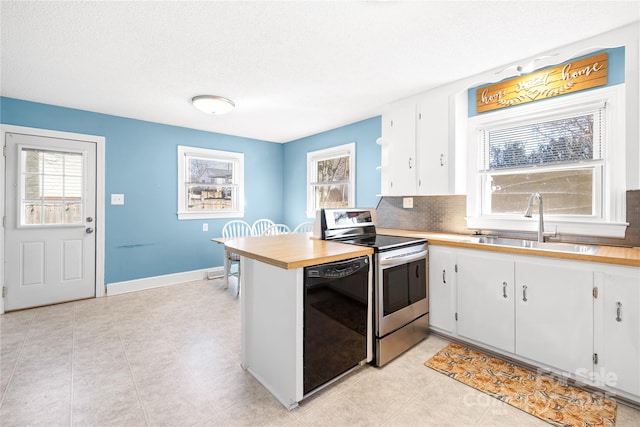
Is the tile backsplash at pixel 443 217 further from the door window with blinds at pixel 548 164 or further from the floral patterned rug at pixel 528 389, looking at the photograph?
the floral patterned rug at pixel 528 389

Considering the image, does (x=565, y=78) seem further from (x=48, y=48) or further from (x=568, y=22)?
(x=48, y=48)

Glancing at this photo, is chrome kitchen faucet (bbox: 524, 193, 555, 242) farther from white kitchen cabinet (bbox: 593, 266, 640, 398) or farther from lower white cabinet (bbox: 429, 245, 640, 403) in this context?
white kitchen cabinet (bbox: 593, 266, 640, 398)

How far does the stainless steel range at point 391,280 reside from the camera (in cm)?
210

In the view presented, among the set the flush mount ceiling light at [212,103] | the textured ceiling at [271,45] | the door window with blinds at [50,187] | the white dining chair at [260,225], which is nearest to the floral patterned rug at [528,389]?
the textured ceiling at [271,45]

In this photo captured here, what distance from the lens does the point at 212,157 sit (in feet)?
15.1

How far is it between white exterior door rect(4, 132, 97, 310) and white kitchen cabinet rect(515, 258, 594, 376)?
4.51 metres

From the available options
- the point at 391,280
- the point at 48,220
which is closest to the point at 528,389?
the point at 391,280

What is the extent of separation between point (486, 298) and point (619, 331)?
71 cm

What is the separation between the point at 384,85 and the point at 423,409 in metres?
2.60

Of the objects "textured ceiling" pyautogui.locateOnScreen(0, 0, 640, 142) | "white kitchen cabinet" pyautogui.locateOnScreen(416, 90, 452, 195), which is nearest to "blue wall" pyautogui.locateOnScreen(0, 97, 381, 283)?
"textured ceiling" pyautogui.locateOnScreen(0, 0, 640, 142)

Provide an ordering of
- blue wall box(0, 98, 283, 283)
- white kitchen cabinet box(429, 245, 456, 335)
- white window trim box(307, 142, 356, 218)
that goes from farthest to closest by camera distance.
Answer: white window trim box(307, 142, 356, 218) < blue wall box(0, 98, 283, 283) < white kitchen cabinet box(429, 245, 456, 335)

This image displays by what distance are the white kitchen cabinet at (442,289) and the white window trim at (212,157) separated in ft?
11.0

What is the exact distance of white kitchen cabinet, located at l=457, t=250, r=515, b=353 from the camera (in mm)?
2113

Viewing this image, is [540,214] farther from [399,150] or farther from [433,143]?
[399,150]
